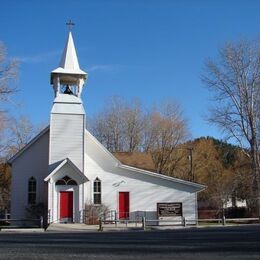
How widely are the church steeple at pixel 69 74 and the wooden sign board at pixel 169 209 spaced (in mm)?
11010

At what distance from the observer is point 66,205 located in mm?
34000

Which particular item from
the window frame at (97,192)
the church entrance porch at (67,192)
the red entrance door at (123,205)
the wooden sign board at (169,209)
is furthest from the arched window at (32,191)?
the wooden sign board at (169,209)

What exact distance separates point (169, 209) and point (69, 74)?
1326 cm

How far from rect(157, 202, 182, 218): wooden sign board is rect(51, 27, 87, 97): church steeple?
36.1ft

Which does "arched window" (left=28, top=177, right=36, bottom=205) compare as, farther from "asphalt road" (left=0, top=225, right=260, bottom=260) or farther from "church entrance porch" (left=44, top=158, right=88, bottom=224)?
"asphalt road" (left=0, top=225, right=260, bottom=260)

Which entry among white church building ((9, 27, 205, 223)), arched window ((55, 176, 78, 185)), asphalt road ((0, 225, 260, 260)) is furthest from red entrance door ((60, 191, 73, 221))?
asphalt road ((0, 225, 260, 260))

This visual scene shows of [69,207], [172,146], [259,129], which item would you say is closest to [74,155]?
[69,207]

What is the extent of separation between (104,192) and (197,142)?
31915 millimetres

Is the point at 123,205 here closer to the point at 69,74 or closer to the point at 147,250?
the point at 69,74

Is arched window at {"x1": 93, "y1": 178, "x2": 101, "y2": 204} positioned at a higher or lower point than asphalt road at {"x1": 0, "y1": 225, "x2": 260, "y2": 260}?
higher

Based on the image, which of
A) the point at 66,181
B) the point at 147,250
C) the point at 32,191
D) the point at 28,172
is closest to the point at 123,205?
the point at 66,181

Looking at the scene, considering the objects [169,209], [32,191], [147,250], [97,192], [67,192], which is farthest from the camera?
[169,209]

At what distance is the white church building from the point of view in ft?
112

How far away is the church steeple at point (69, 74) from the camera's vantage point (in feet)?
119
